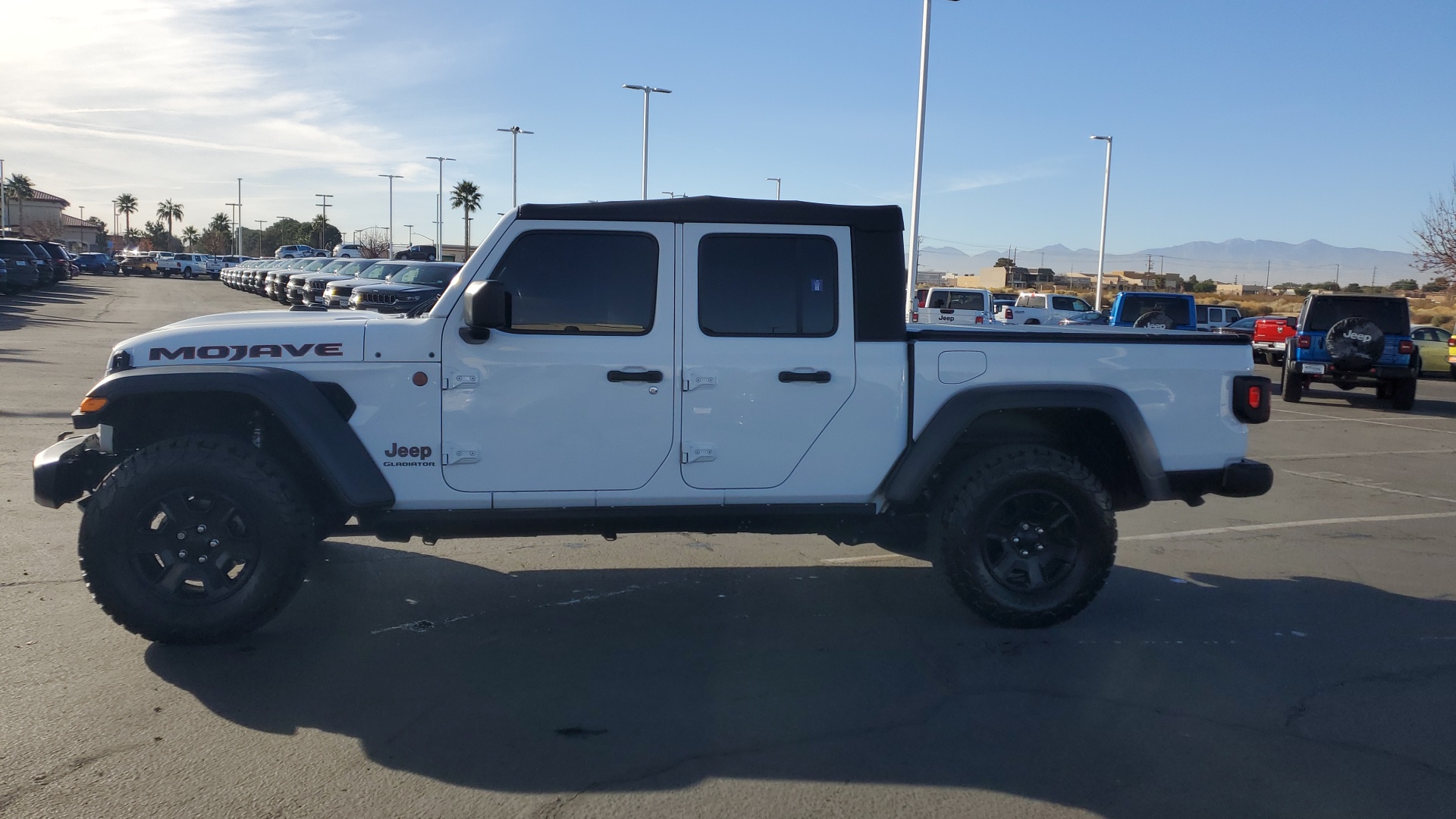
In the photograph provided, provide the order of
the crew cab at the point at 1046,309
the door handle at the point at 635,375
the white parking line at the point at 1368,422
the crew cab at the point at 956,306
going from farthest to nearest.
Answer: the crew cab at the point at 1046,309 → the crew cab at the point at 956,306 → the white parking line at the point at 1368,422 → the door handle at the point at 635,375

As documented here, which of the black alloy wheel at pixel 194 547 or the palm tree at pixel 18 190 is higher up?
the palm tree at pixel 18 190

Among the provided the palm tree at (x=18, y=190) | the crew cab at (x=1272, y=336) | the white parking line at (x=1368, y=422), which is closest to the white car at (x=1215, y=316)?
→ the crew cab at (x=1272, y=336)

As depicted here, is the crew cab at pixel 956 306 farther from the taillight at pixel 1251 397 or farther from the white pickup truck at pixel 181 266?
the white pickup truck at pixel 181 266

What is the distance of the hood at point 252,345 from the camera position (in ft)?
15.9

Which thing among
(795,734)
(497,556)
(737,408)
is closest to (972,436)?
(737,408)

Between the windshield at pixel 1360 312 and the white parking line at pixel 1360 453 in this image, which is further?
the windshield at pixel 1360 312

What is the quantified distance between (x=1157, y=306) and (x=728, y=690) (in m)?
19.0

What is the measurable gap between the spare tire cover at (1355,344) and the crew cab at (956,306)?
11486 mm

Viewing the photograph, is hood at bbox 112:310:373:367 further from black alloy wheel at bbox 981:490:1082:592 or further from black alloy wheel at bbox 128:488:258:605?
black alloy wheel at bbox 981:490:1082:592

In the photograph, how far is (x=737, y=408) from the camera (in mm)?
5148

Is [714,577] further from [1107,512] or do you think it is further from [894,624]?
[1107,512]

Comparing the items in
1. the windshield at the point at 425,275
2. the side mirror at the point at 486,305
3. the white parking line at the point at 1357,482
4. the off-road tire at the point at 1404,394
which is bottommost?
the white parking line at the point at 1357,482

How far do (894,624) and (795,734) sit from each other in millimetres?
1507

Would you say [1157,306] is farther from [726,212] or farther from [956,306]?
[726,212]
